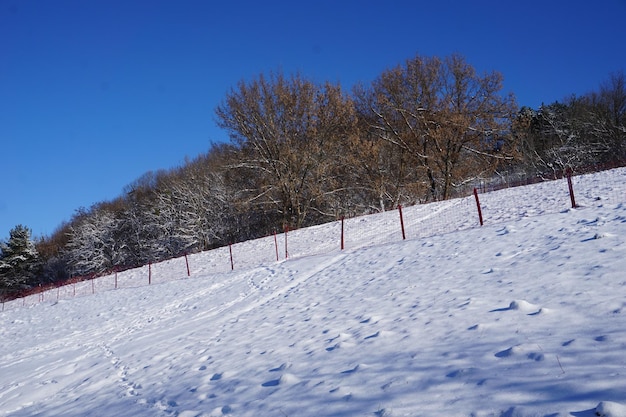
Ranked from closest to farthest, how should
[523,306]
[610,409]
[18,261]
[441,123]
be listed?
1. [610,409]
2. [523,306]
3. [441,123]
4. [18,261]

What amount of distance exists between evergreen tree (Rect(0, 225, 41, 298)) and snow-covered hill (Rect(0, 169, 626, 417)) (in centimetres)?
5809

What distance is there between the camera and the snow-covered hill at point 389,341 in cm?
382

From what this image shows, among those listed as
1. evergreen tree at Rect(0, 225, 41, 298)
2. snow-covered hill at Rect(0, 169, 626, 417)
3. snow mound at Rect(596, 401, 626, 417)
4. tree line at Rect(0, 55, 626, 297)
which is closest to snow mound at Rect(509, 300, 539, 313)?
snow-covered hill at Rect(0, 169, 626, 417)

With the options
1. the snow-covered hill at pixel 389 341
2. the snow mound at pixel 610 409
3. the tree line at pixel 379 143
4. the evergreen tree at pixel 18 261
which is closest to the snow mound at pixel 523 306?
the snow-covered hill at pixel 389 341

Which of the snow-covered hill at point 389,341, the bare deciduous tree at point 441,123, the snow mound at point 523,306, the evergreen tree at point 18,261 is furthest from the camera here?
the evergreen tree at point 18,261

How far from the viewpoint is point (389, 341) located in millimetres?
5719

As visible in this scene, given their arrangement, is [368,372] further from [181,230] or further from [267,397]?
[181,230]

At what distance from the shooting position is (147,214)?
54094mm

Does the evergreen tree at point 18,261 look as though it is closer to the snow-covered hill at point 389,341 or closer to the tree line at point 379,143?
the tree line at point 379,143

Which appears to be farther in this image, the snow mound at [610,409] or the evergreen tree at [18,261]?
the evergreen tree at [18,261]

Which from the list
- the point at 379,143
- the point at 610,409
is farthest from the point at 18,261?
the point at 610,409

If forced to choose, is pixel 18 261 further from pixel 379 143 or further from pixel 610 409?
pixel 610 409

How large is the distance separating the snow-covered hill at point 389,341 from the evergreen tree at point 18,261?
191 ft

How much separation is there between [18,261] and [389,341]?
73.9 m
